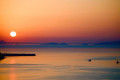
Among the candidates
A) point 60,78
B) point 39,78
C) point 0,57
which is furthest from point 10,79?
point 0,57

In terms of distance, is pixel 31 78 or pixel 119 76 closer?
pixel 31 78

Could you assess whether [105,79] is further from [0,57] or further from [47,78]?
[0,57]

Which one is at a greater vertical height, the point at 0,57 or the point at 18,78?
the point at 0,57

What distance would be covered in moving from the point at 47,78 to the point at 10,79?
3.91m

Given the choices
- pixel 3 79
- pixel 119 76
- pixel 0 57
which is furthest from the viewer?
pixel 0 57

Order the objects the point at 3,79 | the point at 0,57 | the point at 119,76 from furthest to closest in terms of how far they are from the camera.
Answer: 1. the point at 0,57
2. the point at 119,76
3. the point at 3,79

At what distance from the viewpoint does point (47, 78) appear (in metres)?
26.4

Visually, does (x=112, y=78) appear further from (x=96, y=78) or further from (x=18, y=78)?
(x=18, y=78)

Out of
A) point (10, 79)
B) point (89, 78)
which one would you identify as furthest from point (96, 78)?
point (10, 79)

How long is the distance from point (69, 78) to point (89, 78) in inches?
84.3

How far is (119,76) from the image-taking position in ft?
94.5

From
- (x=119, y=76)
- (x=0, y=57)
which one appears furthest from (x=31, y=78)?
(x=0, y=57)

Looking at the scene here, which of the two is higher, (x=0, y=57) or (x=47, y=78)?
(x=0, y=57)

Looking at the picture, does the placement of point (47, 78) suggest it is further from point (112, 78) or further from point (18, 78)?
point (112, 78)
